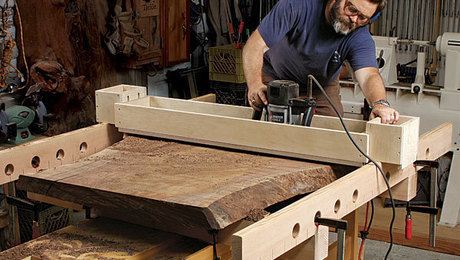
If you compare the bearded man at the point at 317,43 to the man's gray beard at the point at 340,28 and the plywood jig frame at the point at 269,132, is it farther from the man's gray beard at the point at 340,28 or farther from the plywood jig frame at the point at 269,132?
the plywood jig frame at the point at 269,132

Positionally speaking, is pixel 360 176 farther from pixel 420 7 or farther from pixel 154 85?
pixel 420 7

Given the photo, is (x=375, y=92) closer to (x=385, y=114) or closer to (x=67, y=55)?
(x=385, y=114)

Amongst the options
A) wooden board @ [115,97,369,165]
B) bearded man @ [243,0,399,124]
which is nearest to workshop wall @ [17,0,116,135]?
bearded man @ [243,0,399,124]

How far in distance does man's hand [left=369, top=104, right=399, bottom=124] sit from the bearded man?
0.43 metres

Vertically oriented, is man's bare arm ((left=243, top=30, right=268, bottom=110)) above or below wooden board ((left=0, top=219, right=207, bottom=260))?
above

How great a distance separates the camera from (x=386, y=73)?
4688mm

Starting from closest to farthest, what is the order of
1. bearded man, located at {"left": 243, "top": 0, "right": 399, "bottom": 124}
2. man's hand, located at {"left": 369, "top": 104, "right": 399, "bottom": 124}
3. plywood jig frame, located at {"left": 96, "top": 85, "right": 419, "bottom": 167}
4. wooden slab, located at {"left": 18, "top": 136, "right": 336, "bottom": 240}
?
wooden slab, located at {"left": 18, "top": 136, "right": 336, "bottom": 240} → plywood jig frame, located at {"left": 96, "top": 85, "right": 419, "bottom": 167} → man's hand, located at {"left": 369, "top": 104, "right": 399, "bottom": 124} → bearded man, located at {"left": 243, "top": 0, "right": 399, "bottom": 124}

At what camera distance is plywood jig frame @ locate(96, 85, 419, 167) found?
89.0 inches

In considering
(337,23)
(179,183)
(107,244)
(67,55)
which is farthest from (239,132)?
(67,55)

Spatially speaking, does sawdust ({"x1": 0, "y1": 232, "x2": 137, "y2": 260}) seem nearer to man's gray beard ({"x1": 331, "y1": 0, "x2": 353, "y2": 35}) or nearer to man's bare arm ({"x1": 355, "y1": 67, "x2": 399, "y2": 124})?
man's bare arm ({"x1": 355, "y1": 67, "x2": 399, "y2": 124})

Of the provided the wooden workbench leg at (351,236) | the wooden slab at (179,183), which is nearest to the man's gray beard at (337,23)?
the wooden workbench leg at (351,236)

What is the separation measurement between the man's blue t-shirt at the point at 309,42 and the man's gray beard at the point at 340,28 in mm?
61

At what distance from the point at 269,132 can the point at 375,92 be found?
0.78 meters

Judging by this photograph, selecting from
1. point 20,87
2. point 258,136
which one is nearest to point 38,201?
point 258,136
